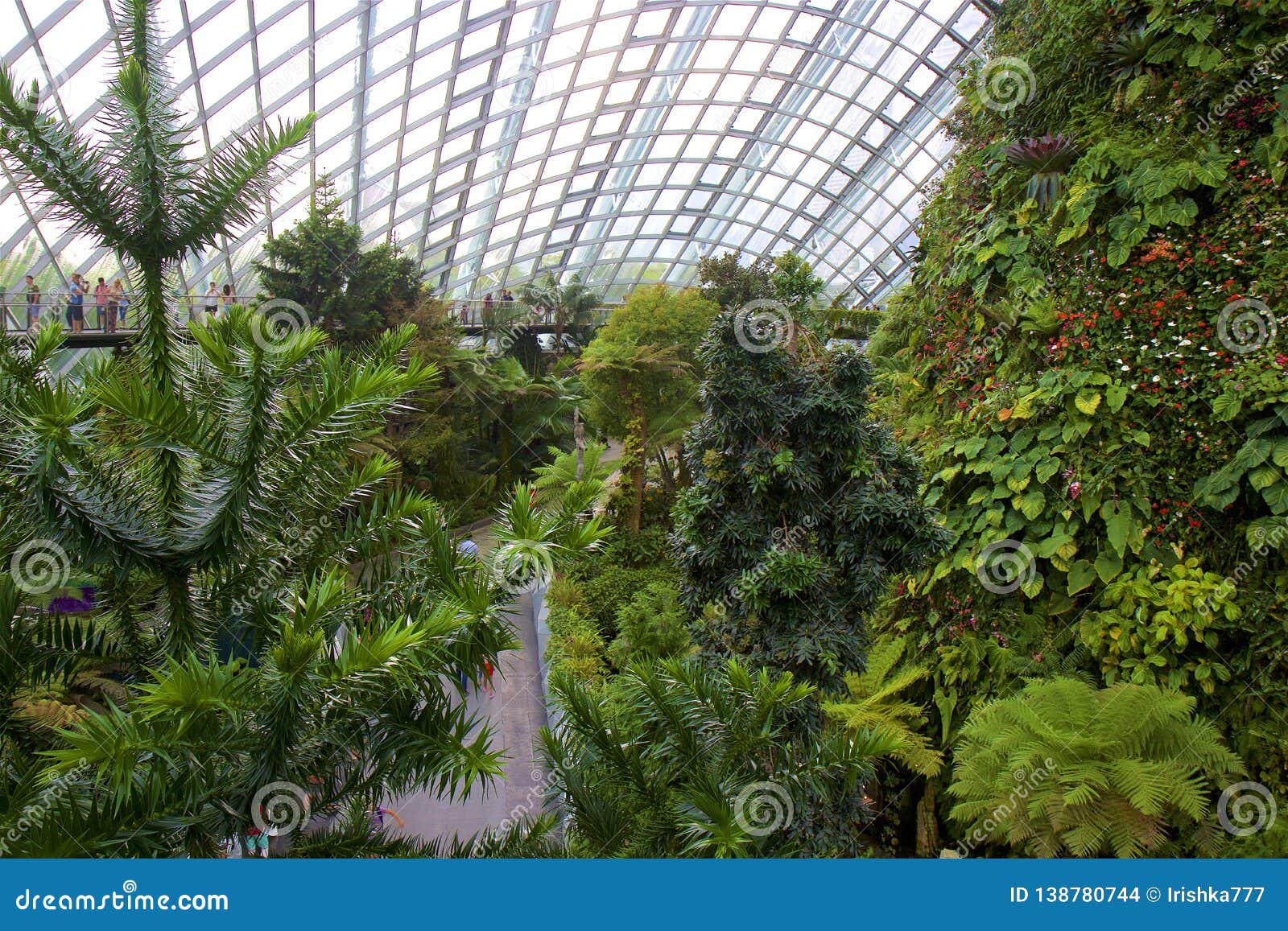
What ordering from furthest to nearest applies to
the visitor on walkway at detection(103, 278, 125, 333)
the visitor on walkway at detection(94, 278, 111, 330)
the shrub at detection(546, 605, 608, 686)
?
1. the visitor on walkway at detection(94, 278, 111, 330)
2. the visitor on walkway at detection(103, 278, 125, 333)
3. the shrub at detection(546, 605, 608, 686)

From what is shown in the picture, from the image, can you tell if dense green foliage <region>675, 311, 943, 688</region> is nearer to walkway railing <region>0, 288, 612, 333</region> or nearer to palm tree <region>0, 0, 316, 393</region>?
walkway railing <region>0, 288, 612, 333</region>

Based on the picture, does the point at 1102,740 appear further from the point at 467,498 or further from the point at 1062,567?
the point at 467,498

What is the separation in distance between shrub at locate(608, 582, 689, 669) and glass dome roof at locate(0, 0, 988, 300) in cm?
784

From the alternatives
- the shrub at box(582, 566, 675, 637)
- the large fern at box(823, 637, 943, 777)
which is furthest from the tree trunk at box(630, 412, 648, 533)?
the large fern at box(823, 637, 943, 777)

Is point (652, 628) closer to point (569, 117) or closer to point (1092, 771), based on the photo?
point (1092, 771)

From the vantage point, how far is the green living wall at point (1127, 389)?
6.99m

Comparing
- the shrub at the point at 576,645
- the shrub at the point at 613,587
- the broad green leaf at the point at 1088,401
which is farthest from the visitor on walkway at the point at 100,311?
the broad green leaf at the point at 1088,401

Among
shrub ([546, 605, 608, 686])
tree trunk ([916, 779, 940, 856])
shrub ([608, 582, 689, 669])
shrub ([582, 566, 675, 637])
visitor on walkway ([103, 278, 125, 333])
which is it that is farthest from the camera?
shrub ([582, 566, 675, 637])

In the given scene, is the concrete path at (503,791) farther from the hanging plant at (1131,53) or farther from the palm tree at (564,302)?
the palm tree at (564,302)

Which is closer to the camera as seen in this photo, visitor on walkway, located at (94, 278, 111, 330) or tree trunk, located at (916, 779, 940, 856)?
tree trunk, located at (916, 779, 940, 856)

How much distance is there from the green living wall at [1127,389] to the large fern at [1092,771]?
74 centimetres

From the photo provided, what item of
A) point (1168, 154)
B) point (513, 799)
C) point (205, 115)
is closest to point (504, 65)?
point (205, 115)

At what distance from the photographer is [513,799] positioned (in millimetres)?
8156

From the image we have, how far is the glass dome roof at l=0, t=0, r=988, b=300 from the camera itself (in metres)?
14.1
